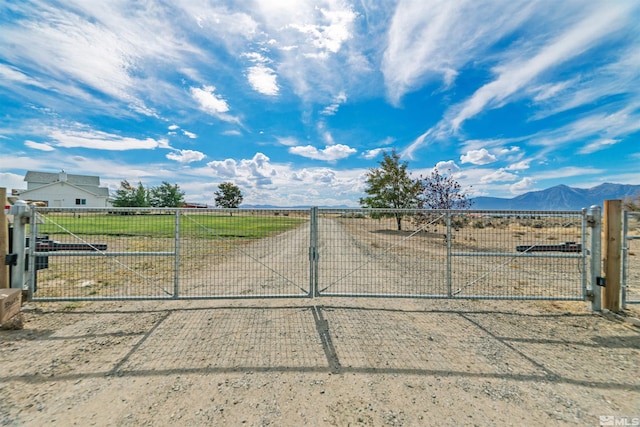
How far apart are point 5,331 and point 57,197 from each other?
220ft

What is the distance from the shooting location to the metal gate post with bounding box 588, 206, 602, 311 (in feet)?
15.9

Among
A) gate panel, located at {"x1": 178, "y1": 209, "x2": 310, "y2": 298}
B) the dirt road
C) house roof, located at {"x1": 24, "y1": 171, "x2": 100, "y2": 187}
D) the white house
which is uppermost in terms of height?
house roof, located at {"x1": 24, "y1": 171, "x2": 100, "y2": 187}

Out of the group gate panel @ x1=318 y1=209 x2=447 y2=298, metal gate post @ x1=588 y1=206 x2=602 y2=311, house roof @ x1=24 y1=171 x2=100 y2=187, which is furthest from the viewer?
house roof @ x1=24 y1=171 x2=100 y2=187

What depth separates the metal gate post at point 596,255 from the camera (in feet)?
15.9

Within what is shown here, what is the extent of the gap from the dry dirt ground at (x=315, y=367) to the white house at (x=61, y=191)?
57.0 m

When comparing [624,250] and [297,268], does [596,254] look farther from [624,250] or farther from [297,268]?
[297,268]

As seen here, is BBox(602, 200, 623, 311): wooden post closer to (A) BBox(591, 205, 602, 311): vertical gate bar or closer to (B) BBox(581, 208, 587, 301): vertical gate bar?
(A) BBox(591, 205, 602, 311): vertical gate bar

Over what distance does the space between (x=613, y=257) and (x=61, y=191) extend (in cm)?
7449

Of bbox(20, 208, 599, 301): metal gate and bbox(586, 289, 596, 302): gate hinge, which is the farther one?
bbox(20, 208, 599, 301): metal gate

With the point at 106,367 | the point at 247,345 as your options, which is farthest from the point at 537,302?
the point at 106,367

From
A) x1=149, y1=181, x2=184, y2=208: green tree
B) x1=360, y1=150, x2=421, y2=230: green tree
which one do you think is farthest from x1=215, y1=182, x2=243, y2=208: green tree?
x1=360, y1=150, x2=421, y2=230: green tree

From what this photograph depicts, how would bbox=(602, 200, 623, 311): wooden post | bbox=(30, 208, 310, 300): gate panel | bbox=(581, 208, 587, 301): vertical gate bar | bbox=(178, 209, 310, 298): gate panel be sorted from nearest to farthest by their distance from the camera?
bbox=(602, 200, 623, 311): wooden post → bbox=(581, 208, 587, 301): vertical gate bar → bbox=(30, 208, 310, 300): gate panel → bbox=(178, 209, 310, 298): gate panel

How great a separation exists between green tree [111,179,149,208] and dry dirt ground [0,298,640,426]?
63717mm

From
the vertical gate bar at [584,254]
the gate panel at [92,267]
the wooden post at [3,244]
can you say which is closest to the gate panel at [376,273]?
the vertical gate bar at [584,254]
